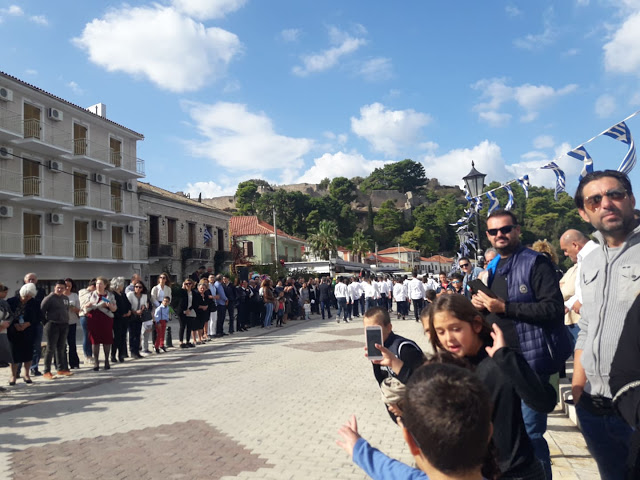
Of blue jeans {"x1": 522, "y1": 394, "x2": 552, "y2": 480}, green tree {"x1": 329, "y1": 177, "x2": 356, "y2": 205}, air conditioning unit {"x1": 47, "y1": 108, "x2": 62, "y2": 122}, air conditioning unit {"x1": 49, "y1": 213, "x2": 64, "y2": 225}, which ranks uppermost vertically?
green tree {"x1": 329, "y1": 177, "x2": 356, "y2": 205}

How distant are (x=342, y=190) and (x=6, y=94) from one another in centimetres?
8471

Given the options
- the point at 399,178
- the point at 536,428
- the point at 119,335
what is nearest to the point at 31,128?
the point at 119,335

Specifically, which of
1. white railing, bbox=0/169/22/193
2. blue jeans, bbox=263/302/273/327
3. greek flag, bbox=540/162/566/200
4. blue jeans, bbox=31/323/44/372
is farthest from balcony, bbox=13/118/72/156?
greek flag, bbox=540/162/566/200

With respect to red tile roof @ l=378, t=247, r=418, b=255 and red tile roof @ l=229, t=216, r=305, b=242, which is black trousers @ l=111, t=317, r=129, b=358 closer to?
red tile roof @ l=229, t=216, r=305, b=242

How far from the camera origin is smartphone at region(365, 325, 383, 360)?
320cm

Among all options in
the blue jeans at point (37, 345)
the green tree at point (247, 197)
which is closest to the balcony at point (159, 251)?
the blue jeans at point (37, 345)

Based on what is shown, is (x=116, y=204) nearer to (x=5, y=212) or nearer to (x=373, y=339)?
(x=5, y=212)

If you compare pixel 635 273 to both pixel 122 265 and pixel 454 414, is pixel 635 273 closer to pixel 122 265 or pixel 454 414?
pixel 454 414

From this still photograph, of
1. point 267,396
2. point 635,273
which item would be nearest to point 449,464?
point 635,273

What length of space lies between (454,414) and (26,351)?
9066mm

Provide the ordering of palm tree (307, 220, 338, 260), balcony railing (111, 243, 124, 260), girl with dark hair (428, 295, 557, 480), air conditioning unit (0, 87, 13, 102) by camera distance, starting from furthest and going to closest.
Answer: palm tree (307, 220, 338, 260)
balcony railing (111, 243, 124, 260)
air conditioning unit (0, 87, 13, 102)
girl with dark hair (428, 295, 557, 480)

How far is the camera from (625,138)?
27.7 feet

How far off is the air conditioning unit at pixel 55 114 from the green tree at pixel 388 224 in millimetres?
76892

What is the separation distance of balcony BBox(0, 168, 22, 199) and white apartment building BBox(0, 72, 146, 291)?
0.04m
